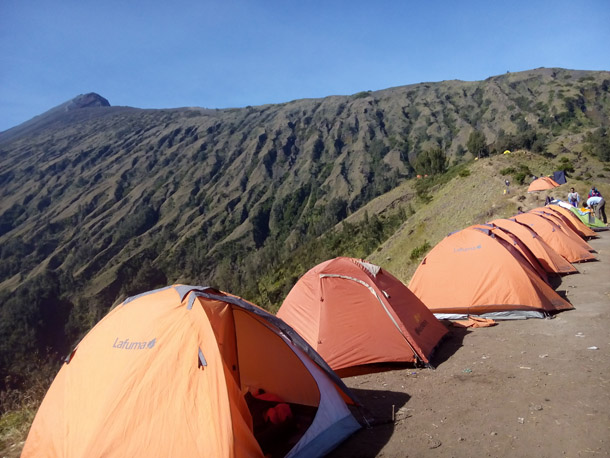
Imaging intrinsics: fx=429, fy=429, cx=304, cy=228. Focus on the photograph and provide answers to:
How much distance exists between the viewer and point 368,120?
566 feet

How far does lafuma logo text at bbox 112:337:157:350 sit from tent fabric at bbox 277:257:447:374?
3.19 meters

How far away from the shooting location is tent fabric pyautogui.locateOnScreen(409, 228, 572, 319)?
888 centimetres

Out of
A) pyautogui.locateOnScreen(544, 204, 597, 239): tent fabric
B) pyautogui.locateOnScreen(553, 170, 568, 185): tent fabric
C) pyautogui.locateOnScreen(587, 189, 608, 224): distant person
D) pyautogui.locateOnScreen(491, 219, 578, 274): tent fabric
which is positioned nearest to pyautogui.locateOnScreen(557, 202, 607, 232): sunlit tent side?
pyautogui.locateOnScreen(587, 189, 608, 224): distant person

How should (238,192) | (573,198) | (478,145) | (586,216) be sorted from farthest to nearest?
1. (238,192)
2. (478,145)
3. (573,198)
4. (586,216)

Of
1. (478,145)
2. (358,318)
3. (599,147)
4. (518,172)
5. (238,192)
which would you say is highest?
(478,145)

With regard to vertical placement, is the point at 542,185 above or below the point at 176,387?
above

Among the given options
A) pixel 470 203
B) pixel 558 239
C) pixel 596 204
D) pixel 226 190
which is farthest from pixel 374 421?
pixel 226 190

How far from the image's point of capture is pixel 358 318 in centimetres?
734

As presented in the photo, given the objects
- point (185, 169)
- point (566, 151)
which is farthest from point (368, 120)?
point (566, 151)

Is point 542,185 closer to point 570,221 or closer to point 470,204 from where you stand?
point 470,204

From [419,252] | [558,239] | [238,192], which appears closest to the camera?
[558,239]

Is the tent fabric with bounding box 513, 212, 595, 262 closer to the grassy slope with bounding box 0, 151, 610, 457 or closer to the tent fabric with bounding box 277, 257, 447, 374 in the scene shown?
the grassy slope with bounding box 0, 151, 610, 457

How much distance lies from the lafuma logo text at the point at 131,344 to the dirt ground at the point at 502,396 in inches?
90.8

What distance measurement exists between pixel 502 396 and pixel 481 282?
412 centimetres
